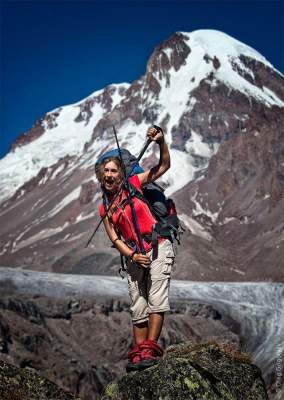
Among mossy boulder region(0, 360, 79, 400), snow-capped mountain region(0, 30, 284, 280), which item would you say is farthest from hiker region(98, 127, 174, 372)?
snow-capped mountain region(0, 30, 284, 280)

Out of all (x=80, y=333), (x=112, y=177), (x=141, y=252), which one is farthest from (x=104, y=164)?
(x=80, y=333)

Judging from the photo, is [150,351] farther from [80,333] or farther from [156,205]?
[80,333]

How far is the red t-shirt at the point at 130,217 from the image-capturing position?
6.11m

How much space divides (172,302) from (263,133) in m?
83.9

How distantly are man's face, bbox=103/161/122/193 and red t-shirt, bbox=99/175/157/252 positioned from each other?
0.12 meters

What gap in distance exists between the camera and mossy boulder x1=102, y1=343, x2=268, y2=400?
15.9 feet

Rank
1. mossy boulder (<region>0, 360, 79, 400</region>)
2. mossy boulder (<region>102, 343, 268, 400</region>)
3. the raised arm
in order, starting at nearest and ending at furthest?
mossy boulder (<region>102, 343, 268, 400</region>), mossy boulder (<region>0, 360, 79, 400</region>), the raised arm

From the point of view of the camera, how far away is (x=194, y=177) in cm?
13575

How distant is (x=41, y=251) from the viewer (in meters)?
116

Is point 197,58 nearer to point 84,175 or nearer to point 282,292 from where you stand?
point 84,175

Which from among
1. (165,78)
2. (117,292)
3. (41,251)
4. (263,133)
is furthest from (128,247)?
(165,78)

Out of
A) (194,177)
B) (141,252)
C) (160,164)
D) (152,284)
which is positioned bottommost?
(152,284)

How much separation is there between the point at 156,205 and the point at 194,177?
427 feet

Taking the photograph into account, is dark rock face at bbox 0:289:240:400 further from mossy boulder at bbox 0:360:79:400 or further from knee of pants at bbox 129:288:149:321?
mossy boulder at bbox 0:360:79:400
